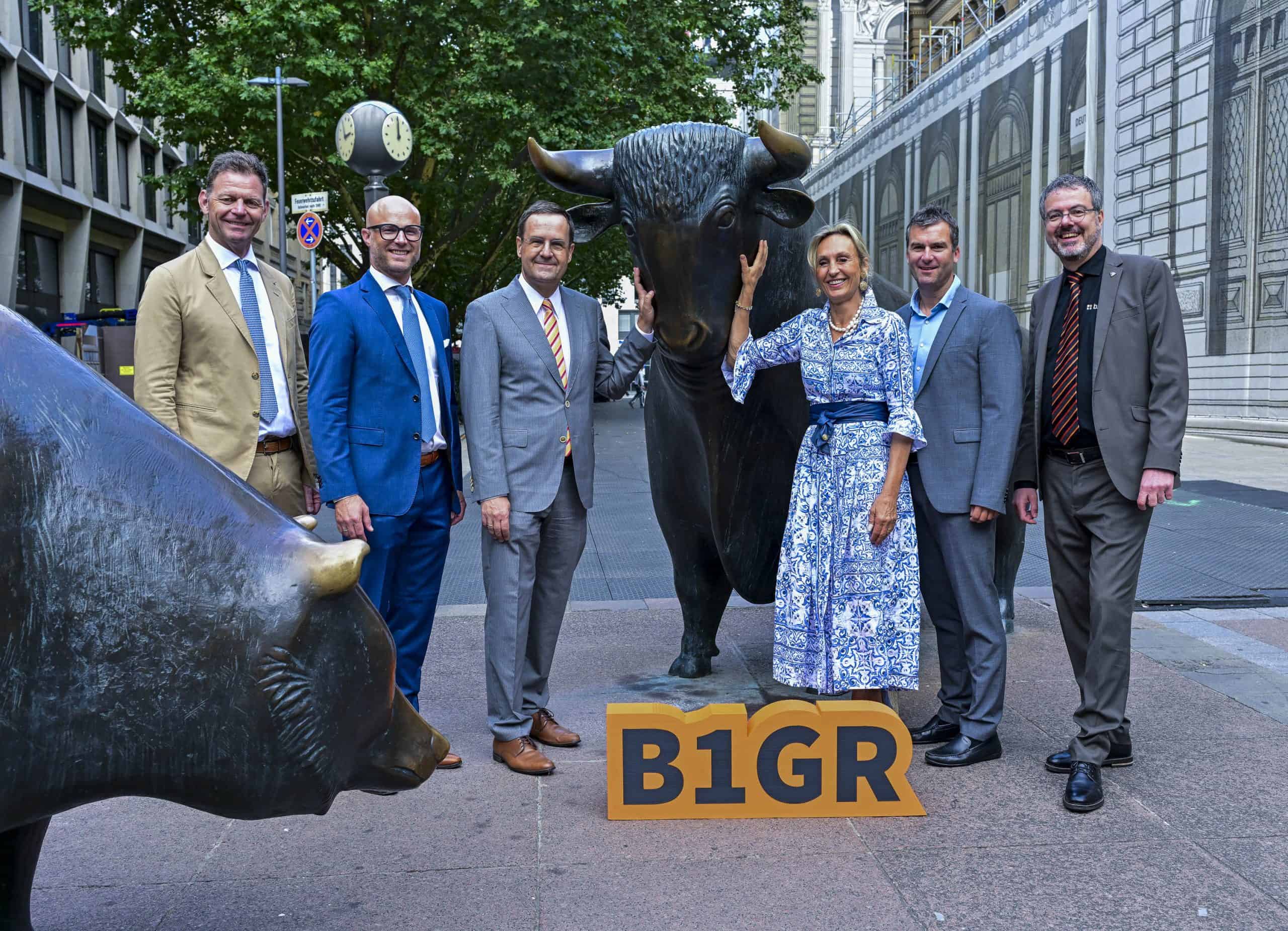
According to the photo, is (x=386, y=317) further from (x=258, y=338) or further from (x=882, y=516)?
(x=882, y=516)

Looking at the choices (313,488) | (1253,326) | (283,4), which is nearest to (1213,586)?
(313,488)

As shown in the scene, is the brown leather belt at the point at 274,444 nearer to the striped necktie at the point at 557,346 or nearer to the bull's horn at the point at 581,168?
the striped necktie at the point at 557,346

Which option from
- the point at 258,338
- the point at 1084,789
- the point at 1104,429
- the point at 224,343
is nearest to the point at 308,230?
the point at 258,338

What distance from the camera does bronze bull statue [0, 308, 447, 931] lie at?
180 cm

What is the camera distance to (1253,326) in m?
16.7

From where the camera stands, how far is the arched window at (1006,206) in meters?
22.4

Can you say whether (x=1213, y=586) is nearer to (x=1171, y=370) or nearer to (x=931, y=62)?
(x=1171, y=370)

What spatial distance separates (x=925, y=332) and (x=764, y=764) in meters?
1.72

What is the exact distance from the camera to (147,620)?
1837mm

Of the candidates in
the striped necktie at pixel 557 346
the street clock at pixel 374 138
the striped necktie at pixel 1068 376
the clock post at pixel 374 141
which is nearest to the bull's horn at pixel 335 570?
the striped necktie at pixel 557 346

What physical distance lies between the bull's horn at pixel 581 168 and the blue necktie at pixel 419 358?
721mm

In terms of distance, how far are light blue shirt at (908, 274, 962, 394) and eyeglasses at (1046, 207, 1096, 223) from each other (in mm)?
404

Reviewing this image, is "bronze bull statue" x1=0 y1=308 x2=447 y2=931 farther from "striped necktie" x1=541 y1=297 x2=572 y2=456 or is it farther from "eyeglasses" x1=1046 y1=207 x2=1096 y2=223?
"eyeglasses" x1=1046 y1=207 x2=1096 y2=223

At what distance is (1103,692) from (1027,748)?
1.51ft
